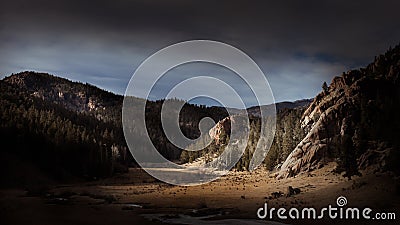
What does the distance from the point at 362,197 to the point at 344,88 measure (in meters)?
31.8

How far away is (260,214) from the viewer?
24875mm

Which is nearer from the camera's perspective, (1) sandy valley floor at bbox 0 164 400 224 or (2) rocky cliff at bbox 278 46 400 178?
(1) sandy valley floor at bbox 0 164 400 224

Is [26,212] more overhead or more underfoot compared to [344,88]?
more underfoot

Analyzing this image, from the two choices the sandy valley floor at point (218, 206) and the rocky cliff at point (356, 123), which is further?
the rocky cliff at point (356, 123)

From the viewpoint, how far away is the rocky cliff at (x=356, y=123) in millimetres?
36625

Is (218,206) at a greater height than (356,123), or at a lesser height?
lesser

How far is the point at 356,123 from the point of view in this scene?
4841 centimetres

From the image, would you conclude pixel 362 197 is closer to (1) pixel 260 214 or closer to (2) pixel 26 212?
(1) pixel 260 214

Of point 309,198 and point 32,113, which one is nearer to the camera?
point 309,198

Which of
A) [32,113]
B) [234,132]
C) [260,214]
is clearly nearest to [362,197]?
[260,214]

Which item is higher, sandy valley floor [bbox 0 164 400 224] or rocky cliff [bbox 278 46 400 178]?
rocky cliff [bbox 278 46 400 178]

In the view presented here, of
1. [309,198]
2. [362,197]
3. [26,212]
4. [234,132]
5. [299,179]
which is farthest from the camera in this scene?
[234,132]

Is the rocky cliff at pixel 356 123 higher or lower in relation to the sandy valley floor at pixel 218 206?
higher

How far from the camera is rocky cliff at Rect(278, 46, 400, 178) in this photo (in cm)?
3662
